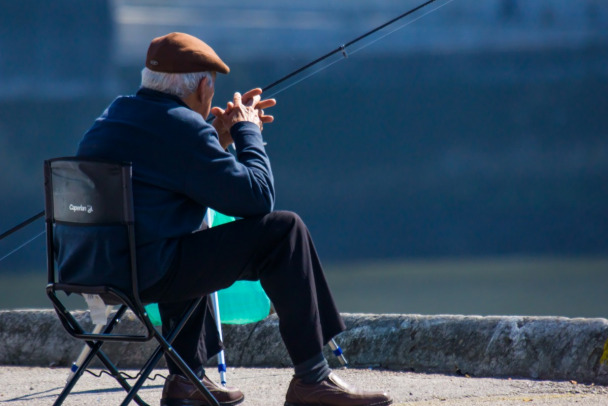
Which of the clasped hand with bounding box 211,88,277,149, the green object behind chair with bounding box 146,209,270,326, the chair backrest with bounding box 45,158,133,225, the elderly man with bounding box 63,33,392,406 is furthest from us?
the green object behind chair with bounding box 146,209,270,326

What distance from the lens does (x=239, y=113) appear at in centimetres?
237

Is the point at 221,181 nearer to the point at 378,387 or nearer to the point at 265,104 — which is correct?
the point at 265,104

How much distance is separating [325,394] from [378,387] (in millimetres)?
663

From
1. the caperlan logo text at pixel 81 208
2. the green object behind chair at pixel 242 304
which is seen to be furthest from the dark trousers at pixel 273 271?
the green object behind chair at pixel 242 304

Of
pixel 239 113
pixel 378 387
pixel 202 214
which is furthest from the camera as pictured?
pixel 378 387

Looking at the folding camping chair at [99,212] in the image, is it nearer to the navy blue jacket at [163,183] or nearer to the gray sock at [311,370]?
the navy blue jacket at [163,183]

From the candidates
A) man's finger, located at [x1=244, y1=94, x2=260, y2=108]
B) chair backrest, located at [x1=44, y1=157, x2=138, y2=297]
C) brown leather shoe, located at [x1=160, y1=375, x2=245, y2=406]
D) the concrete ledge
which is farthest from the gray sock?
the concrete ledge

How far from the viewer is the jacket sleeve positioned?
2.10 meters

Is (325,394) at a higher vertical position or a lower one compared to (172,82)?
lower

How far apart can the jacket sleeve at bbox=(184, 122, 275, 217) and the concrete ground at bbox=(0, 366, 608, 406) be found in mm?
846

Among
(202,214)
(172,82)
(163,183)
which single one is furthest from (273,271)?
(172,82)

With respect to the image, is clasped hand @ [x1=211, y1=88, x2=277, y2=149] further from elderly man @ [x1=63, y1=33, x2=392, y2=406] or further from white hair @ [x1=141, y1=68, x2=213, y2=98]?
white hair @ [x1=141, y1=68, x2=213, y2=98]

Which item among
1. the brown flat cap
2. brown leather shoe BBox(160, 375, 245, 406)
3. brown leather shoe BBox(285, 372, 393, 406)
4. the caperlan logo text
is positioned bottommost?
brown leather shoe BBox(160, 375, 245, 406)

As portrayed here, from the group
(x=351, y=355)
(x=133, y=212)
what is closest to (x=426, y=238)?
(x=351, y=355)
